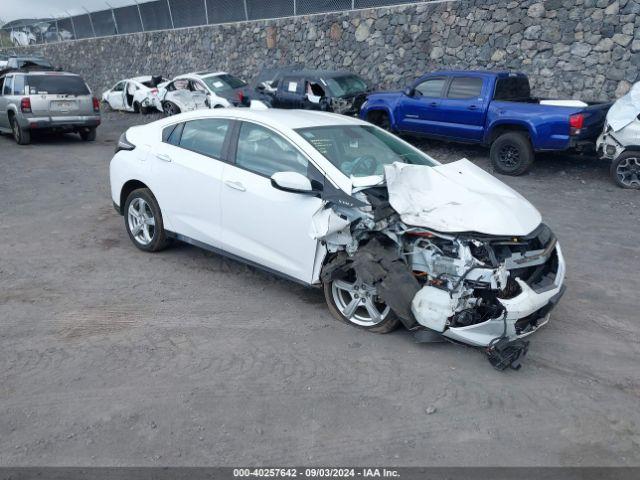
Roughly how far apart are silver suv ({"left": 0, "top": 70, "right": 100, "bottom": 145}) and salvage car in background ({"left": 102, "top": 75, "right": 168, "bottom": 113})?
4681 millimetres

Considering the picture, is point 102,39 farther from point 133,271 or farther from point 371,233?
point 371,233

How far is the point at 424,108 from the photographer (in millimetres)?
11406

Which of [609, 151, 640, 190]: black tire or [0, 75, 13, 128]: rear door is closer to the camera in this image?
[609, 151, 640, 190]: black tire

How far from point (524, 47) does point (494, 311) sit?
11.5 meters

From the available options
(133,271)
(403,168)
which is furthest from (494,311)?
(133,271)

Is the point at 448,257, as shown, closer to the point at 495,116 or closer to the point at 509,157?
the point at 509,157

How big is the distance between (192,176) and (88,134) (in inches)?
438

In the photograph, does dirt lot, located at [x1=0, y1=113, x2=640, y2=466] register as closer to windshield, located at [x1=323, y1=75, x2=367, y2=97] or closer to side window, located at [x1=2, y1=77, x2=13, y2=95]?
windshield, located at [x1=323, y1=75, x2=367, y2=97]

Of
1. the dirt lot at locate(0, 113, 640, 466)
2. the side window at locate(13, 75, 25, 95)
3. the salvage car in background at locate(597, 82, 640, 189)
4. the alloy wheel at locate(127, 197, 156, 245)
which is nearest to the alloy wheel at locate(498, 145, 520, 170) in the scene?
the salvage car in background at locate(597, 82, 640, 189)

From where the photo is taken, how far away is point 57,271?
5.66 m

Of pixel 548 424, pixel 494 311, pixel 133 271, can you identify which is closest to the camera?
pixel 548 424

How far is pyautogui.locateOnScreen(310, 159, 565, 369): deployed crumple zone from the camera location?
3787mm

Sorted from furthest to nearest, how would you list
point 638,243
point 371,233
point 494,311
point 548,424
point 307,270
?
1. point 638,243
2. point 307,270
3. point 371,233
4. point 494,311
5. point 548,424

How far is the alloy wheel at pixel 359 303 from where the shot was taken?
4.29m
